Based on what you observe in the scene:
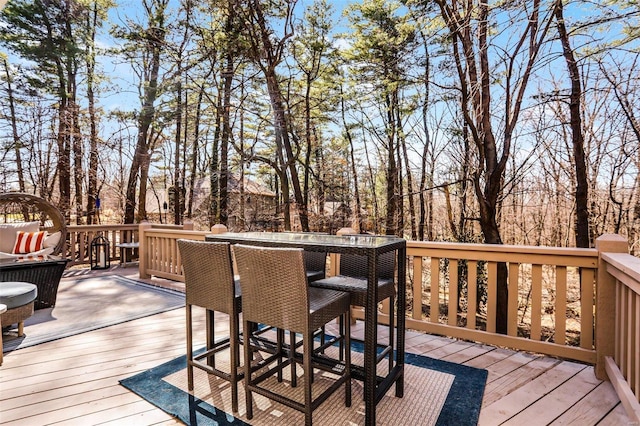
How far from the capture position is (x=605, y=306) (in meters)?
2.18

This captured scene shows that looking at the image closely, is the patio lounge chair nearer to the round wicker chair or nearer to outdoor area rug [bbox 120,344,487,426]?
the round wicker chair

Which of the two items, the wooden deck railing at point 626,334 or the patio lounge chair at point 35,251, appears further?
the patio lounge chair at point 35,251

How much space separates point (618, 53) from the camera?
4156mm

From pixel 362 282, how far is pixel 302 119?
697cm

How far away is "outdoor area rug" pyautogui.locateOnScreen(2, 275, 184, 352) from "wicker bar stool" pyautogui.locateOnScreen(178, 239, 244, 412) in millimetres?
1806

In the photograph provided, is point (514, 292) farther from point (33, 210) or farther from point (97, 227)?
point (33, 210)

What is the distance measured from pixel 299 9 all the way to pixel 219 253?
7000mm

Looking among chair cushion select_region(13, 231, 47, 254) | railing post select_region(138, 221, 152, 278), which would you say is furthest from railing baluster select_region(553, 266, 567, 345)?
chair cushion select_region(13, 231, 47, 254)

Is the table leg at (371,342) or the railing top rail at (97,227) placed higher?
the railing top rail at (97,227)

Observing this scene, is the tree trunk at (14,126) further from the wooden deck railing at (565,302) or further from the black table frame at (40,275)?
the wooden deck railing at (565,302)

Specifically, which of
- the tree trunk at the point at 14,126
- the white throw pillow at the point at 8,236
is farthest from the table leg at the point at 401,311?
the tree trunk at the point at 14,126

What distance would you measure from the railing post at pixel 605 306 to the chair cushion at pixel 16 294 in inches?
175

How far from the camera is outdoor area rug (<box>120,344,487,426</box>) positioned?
183 centimetres

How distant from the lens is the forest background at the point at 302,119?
4734 millimetres
